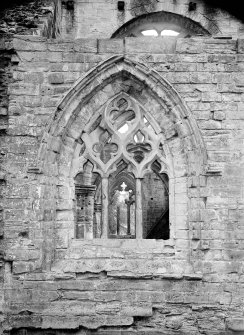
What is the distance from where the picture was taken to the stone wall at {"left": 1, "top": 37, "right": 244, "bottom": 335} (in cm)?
543

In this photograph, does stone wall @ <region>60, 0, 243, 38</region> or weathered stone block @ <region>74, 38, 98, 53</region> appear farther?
stone wall @ <region>60, 0, 243, 38</region>

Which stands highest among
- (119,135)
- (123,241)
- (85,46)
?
(85,46)

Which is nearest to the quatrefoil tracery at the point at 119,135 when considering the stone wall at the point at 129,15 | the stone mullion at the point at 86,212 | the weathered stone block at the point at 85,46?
the weathered stone block at the point at 85,46

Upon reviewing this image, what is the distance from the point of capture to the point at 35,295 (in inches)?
214

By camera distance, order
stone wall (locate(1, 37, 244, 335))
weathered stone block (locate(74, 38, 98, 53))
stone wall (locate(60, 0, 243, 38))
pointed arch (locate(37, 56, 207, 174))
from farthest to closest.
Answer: stone wall (locate(60, 0, 243, 38))
weathered stone block (locate(74, 38, 98, 53))
pointed arch (locate(37, 56, 207, 174))
stone wall (locate(1, 37, 244, 335))

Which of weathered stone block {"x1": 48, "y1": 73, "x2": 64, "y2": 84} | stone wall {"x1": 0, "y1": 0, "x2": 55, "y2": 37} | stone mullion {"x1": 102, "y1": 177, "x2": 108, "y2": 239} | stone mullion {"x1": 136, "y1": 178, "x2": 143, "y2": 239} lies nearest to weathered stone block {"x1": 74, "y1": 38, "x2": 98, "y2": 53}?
weathered stone block {"x1": 48, "y1": 73, "x2": 64, "y2": 84}

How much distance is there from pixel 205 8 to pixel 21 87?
6814 millimetres

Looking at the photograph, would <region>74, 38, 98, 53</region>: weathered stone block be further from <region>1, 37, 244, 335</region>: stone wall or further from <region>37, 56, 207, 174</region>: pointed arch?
<region>37, 56, 207, 174</region>: pointed arch

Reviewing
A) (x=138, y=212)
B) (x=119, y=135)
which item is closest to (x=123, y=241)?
(x=138, y=212)

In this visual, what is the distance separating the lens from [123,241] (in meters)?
5.75

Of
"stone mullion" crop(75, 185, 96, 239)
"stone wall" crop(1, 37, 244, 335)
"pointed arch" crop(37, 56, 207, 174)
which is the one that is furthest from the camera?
"stone mullion" crop(75, 185, 96, 239)

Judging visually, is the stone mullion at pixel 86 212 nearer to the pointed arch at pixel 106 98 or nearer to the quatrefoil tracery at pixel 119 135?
the quatrefoil tracery at pixel 119 135

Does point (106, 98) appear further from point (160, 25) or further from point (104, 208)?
point (160, 25)

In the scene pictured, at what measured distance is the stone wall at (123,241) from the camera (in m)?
5.43
